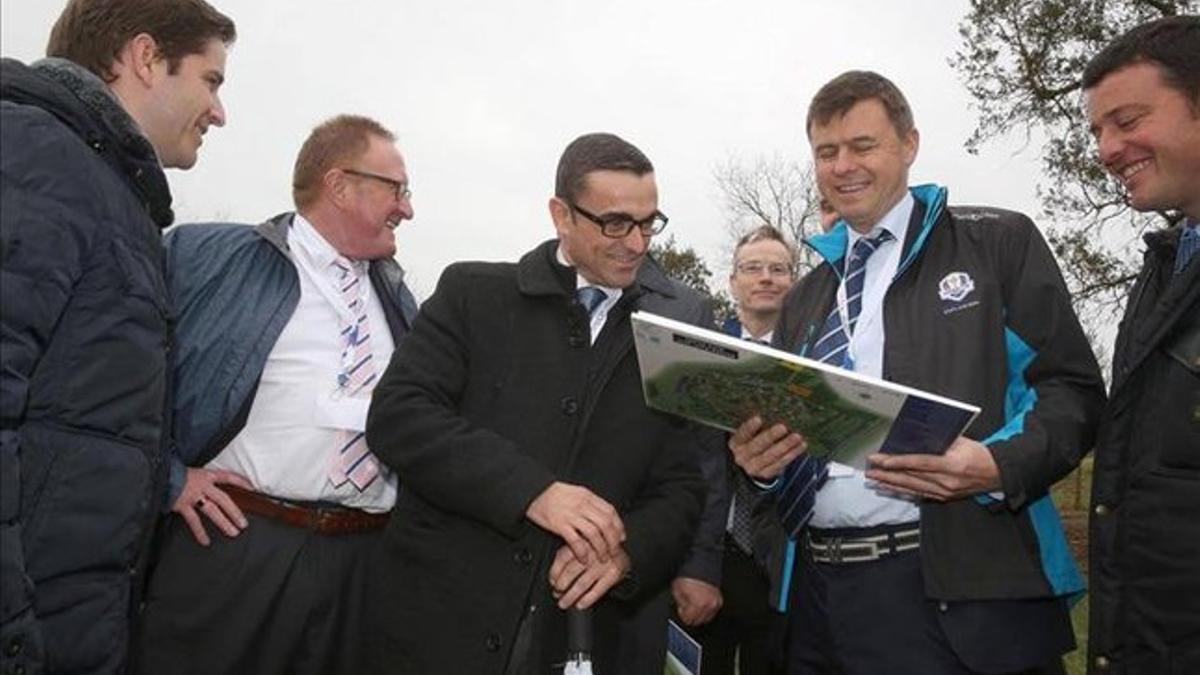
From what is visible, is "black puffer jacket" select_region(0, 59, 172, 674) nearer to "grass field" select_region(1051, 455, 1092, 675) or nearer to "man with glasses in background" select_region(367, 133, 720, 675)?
"man with glasses in background" select_region(367, 133, 720, 675)

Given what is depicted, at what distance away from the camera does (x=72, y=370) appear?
217 cm

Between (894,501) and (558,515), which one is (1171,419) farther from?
(558,515)

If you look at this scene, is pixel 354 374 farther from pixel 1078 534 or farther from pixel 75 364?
pixel 1078 534

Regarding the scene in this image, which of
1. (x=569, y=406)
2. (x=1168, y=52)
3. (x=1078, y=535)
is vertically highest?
(x=1168, y=52)

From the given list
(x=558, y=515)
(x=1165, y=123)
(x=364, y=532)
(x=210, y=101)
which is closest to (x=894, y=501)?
(x=558, y=515)

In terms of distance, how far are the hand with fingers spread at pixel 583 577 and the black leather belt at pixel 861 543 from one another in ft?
2.42

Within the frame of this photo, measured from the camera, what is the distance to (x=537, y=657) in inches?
116

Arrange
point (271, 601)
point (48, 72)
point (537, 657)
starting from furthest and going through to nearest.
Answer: point (271, 601), point (537, 657), point (48, 72)

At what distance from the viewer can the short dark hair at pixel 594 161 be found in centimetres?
327

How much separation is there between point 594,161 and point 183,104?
1177 mm

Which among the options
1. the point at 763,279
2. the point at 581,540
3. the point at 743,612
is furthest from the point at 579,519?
the point at 763,279

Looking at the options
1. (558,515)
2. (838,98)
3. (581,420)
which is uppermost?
(838,98)

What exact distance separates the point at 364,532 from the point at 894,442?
6.29 ft

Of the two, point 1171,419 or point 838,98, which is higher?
point 838,98
